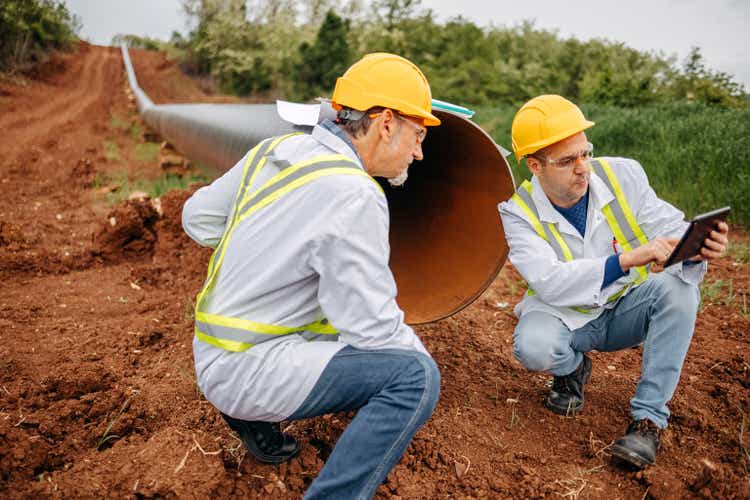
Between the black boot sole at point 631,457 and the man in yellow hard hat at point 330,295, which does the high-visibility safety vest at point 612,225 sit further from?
the man in yellow hard hat at point 330,295

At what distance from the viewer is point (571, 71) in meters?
16.9

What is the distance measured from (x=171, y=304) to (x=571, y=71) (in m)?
16.2

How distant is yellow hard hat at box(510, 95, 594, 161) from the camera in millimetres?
2281

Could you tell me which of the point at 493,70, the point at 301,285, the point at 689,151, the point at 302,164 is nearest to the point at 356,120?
the point at 302,164

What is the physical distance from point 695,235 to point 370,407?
4.00 feet

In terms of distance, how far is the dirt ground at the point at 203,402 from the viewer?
1966 millimetres

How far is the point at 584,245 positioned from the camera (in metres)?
2.39

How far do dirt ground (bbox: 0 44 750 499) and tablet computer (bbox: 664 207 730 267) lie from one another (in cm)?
76

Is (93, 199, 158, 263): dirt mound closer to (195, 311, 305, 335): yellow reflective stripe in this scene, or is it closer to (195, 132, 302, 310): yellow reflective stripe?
(195, 132, 302, 310): yellow reflective stripe

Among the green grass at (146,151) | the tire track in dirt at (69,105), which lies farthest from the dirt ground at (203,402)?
the tire track in dirt at (69,105)

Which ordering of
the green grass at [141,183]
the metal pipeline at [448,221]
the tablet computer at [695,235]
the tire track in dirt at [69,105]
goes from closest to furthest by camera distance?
the tablet computer at [695,235] → the metal pipeline at [448,221] → the green grass at [141,183] → the tire track in dirt at [69,105]

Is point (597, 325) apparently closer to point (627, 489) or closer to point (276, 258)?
point (627, 489)

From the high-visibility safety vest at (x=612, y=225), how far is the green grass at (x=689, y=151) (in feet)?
10.1

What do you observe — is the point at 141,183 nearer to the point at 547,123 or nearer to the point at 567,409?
the point at 547,123
